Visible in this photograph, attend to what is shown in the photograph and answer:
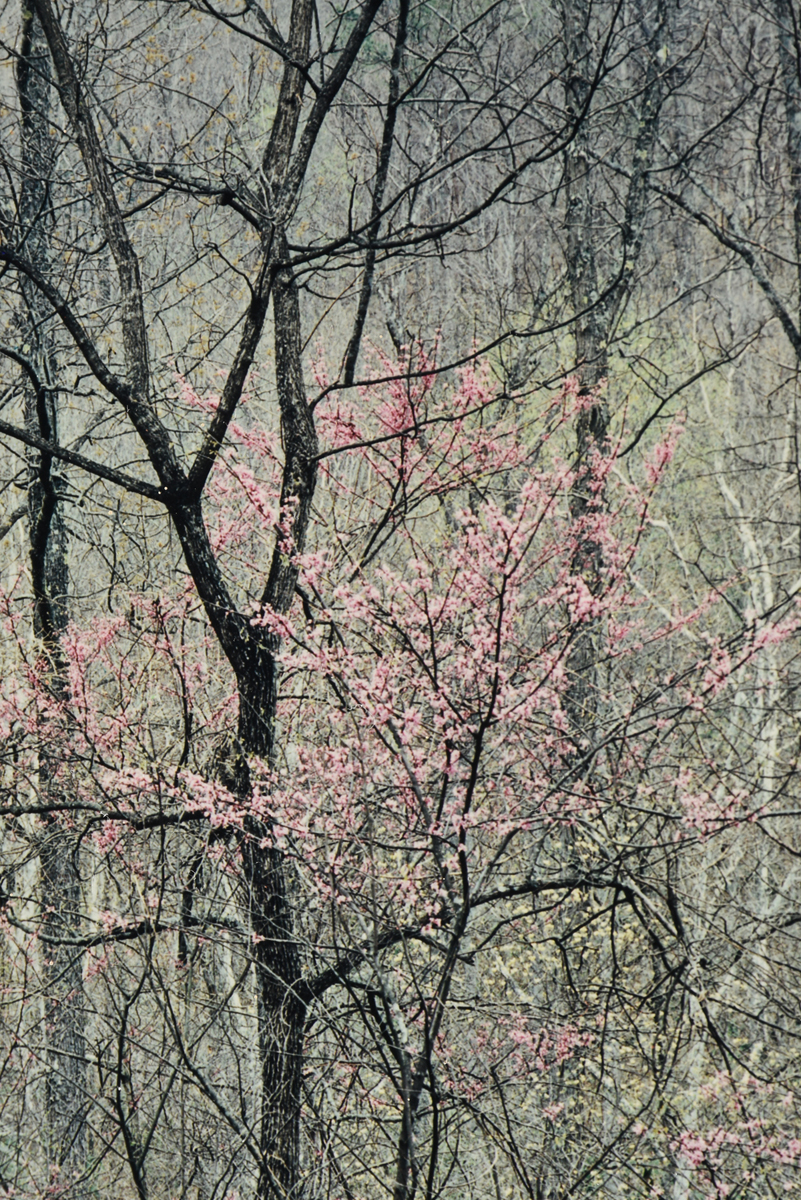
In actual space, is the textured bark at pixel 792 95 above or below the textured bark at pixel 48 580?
above

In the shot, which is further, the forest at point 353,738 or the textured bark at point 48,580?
the textured bark at point 48,580

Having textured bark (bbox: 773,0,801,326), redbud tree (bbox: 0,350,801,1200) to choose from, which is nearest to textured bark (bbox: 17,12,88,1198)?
redbud tree (bbox: 0,350,801,1200)

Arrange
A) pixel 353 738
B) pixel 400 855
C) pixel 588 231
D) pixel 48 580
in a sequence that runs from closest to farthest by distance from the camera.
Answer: pixel 353 738, pixel 400 855, pixel 48 580, pixel 588 231

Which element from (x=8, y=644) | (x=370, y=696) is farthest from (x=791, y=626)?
(x=8, y=644)

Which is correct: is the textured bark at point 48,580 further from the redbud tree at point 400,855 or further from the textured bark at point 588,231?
the textured bark at point 588,231

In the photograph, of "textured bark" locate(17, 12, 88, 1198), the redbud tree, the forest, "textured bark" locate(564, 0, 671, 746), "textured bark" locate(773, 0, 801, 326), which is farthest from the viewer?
"textured bark" locate(773, 0, 801, 326)

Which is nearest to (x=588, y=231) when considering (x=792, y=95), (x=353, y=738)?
(x=792, y=95)

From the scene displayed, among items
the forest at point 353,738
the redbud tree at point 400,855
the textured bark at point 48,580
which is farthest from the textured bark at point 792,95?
the textured bark at point 48,580

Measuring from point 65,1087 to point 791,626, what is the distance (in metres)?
6.62

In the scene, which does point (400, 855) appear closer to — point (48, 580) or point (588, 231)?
point (48, 580)

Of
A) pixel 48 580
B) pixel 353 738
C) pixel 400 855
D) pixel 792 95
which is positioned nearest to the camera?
pixel 353 738

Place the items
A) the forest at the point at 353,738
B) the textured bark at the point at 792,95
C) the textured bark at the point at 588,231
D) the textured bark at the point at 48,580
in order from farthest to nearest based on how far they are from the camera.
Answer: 1. the textured bark at the point at 792,95
2. the textured bark at the point at 588,231
3. the textured bark at the point at 48,580
4. the forest at the point at 353,738

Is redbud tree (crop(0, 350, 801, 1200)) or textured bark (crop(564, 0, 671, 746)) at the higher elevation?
textured bark (crop(564, 0, 671, 746))

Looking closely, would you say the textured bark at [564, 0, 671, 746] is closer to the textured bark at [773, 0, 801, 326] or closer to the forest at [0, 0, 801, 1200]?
the forest at [0, 0, 801, 1200]
